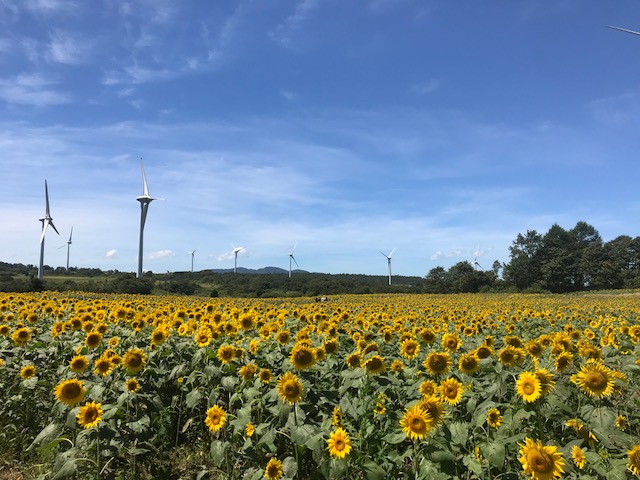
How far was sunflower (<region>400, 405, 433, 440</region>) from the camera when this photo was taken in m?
3.36

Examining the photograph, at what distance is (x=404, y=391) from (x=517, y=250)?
107246 millimetres

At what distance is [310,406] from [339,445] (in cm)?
117

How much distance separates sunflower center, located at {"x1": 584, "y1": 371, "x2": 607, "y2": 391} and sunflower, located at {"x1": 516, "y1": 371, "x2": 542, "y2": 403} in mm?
435

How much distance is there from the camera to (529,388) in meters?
3.83

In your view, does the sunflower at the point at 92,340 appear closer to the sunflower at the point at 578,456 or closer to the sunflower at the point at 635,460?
the sunflower at the point at 578,456

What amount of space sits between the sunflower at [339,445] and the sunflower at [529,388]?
157cm

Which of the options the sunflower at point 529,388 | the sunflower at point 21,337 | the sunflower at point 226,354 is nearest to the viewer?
the sunflower at point 529,388

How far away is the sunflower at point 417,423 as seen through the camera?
11.0 feet

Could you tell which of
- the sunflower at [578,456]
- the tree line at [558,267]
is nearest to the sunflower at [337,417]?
the sunflower at [578,456]

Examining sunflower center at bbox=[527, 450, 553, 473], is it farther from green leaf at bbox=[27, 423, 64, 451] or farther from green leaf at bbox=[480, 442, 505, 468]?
green leaf at bbox=[27, 423, 64, 451]

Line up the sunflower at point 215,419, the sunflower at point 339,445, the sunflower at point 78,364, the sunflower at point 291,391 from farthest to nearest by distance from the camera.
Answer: the sunflower at point 78,364 → the sunflower at point 215,419 → the sunflower at point 291,391 → the sunflower at point 339,445

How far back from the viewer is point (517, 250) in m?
103

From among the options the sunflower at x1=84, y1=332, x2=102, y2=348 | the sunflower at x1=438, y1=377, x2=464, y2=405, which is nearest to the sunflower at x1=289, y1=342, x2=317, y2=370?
the sunflower at x1=438, y1=377, x2=464, y2=405

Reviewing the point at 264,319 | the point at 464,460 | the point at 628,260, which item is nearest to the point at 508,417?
the point at 464,460
